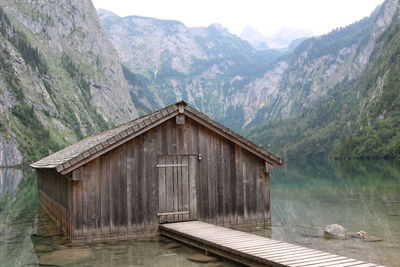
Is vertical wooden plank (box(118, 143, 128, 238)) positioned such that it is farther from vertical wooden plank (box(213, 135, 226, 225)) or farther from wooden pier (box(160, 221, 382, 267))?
vertical wooden plank (box(213, 135, 226, 225))

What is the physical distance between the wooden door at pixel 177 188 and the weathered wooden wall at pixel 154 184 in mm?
195

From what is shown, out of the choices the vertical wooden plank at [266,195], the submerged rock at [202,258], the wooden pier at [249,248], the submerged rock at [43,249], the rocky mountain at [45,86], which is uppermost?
the rocky mountain at [45,86]

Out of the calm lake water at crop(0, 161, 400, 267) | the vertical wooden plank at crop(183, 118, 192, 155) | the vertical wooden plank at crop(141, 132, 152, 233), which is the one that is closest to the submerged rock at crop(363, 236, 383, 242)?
the calm lake water at crop(0, 161, 400, 267)

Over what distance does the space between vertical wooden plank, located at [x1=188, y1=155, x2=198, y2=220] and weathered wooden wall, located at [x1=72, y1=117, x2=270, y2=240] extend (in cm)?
16

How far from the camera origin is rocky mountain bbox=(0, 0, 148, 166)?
11669cm

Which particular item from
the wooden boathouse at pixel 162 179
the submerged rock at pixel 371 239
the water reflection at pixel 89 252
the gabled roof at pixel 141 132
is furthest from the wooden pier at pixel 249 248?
the submerged rock at pixel 371 239

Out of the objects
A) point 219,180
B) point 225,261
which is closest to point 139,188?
point 219,180

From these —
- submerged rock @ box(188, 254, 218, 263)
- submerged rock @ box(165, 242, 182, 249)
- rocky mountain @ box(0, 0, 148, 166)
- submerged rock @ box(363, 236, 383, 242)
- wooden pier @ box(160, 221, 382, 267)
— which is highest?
rocky mountain @ box(0, 0, 148, 166)

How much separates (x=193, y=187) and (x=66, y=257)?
552 centimetres

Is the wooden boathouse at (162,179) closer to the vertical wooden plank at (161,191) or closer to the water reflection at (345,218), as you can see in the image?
the vertical wooden plank at (161,191)

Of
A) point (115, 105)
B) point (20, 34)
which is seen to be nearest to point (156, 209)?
point (20, 34)

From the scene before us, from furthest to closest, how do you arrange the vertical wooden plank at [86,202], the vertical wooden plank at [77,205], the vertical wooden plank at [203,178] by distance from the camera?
the vertical wooden plank at [203,178], the vertical wooden plank at [86,202], the vertical wooden plank at [77,205]

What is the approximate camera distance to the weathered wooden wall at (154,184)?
15.3m

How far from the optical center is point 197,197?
673 inches
